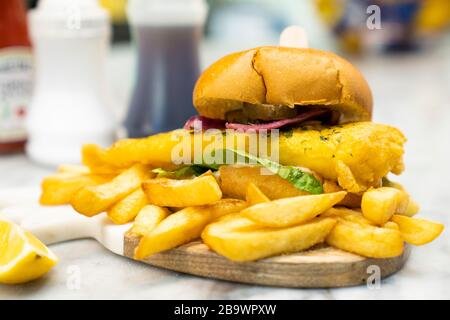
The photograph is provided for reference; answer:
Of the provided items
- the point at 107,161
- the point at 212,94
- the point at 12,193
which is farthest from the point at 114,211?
the point at 12,193

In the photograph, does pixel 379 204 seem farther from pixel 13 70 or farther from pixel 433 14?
pixel 433 14

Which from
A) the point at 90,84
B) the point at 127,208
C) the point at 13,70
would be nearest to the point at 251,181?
the point at 127,208

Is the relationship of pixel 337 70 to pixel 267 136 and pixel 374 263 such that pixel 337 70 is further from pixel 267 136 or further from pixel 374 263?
pixel 374 263

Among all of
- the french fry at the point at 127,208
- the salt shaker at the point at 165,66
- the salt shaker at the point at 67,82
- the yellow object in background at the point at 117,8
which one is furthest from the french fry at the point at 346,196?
the yellow object in background at the point at 117,8

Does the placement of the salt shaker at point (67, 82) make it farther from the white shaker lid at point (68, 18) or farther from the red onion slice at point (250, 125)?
the red onion slice at point (250, 125)

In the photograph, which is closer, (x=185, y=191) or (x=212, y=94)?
(x=185, y=191)

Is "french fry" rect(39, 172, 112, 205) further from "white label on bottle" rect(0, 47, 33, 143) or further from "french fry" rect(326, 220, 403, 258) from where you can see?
"white label on bottle" rect(0, 47, 33, 143)

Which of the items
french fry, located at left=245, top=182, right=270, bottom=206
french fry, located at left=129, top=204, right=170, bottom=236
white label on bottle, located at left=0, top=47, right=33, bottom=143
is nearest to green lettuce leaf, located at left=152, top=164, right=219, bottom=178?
french fry, located at left=129, top=204, right=170, bottom=236
